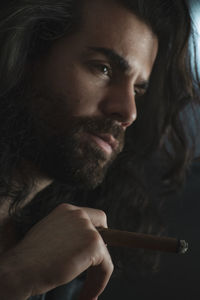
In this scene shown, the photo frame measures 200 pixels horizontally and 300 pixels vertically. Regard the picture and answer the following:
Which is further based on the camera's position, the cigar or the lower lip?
the lower lip

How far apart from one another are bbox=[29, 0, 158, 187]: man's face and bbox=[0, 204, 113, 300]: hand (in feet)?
0.52

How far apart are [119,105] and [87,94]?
8cm

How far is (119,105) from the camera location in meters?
0.84

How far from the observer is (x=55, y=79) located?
0.83 meters

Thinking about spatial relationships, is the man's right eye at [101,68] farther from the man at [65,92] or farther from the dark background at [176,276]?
the dark background at [176,276]

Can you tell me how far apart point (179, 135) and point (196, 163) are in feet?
0.34

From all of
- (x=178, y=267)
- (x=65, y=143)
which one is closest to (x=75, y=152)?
(x=65, y=143)

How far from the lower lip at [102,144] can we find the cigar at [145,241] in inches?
8.8

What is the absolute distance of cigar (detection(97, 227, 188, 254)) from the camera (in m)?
0.59

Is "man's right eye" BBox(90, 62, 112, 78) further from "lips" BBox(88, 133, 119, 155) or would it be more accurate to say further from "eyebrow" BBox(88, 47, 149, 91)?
"lips" BBox(88, 133, 119, 155)

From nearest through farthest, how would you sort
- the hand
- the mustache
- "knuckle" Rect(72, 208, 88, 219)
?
the hand, "knuckle" Rect(72, 208, 88, 219), the mustache

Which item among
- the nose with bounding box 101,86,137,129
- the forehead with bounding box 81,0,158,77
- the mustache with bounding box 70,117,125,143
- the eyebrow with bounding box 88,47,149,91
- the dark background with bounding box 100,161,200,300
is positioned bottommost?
the dark background with bounding box 100,161,200,300

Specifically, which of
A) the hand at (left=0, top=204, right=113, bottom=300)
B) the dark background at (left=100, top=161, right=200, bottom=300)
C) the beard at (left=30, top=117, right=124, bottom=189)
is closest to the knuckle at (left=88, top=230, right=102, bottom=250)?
the hand at (left=0, top=204, right=113, bottom=300)

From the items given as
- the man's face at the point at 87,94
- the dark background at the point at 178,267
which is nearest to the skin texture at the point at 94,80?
the man's face at the point at 87,94
